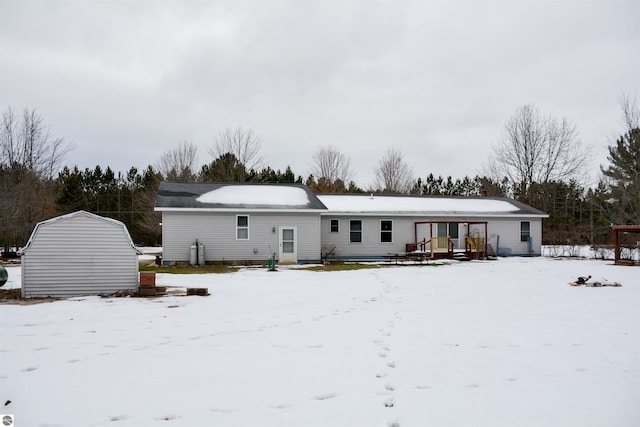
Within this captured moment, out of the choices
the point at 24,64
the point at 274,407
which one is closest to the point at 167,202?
the point at 24,64

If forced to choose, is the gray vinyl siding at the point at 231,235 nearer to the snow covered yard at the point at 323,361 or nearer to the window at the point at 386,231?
the window at the point at 386,231

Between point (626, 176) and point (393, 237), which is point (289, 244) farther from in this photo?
point (626, 176)

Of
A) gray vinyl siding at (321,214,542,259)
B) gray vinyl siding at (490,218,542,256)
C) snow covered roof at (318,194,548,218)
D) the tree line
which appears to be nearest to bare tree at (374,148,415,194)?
the tree line

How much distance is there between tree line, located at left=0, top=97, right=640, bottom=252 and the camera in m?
28.4

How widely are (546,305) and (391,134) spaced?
1384 inches

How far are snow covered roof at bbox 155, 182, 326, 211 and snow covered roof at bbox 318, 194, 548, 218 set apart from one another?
203 centimetres

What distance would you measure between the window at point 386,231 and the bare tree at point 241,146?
19454 millimetres

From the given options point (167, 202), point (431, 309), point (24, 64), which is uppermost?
point (24, 64)

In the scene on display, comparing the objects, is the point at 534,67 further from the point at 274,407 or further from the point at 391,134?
the point at 274,407

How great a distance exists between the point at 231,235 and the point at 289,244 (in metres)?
2.85

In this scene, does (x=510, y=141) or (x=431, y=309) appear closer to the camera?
(x=431, y=309)

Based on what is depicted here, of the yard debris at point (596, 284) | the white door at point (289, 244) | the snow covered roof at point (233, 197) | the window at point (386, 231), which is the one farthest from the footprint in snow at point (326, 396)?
the window at point (386, 231)

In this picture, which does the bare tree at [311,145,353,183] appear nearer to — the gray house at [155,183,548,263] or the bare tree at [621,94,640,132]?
the gray house at [155,183,548,263]

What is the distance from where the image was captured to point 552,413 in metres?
3.86
